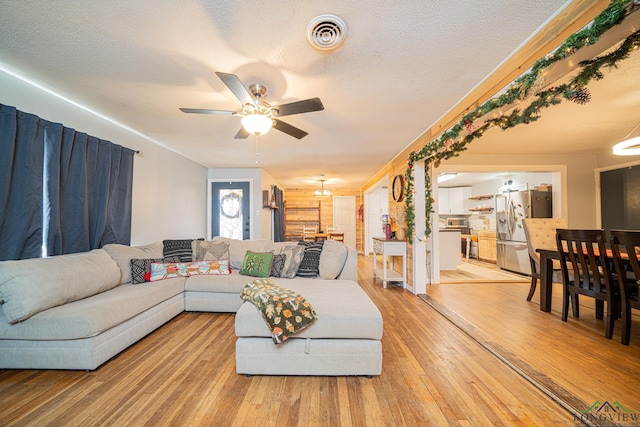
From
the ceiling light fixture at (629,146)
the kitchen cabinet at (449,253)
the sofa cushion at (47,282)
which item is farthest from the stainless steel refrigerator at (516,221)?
the sofa cushion at (47,282)

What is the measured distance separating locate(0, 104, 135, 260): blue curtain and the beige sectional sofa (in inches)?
11.7

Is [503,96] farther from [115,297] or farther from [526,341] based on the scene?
[115,297]

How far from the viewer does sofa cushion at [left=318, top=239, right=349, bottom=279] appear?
3100 millimetres

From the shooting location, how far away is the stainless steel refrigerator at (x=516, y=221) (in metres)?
5.10

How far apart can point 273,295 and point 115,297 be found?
1543 millimetres

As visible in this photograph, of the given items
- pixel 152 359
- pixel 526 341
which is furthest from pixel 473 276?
pixel 152 359

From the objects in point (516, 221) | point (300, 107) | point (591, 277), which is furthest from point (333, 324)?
point (516, 221)

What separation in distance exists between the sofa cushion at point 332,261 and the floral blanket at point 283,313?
3.82ft

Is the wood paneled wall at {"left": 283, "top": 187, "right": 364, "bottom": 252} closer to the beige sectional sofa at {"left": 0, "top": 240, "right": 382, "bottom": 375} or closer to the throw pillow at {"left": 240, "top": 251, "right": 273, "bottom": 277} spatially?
the throw pillow at {"left": 240, "top": 251, "right": 273, "bottom": 277}

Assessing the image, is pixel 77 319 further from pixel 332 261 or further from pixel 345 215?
pixel 345 215

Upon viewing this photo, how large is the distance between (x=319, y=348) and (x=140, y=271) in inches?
93.6

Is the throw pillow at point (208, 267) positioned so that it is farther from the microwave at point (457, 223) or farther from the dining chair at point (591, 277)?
the microwave at point (457, 223)

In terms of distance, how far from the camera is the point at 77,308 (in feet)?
6.48

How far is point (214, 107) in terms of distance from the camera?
9.07ft
